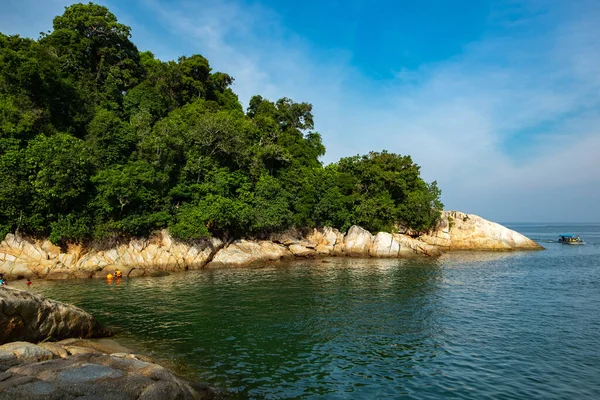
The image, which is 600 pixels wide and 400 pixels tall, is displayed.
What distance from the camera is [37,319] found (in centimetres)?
1566

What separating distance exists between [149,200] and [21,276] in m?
14.7

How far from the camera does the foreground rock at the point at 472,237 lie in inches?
2746

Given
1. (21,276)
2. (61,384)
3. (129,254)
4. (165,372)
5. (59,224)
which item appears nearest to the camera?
(61,384)

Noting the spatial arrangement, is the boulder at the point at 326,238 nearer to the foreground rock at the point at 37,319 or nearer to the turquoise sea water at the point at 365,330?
the turquoise sea water at the point at 365,330

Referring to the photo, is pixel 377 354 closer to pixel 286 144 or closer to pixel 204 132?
pixel 204 132

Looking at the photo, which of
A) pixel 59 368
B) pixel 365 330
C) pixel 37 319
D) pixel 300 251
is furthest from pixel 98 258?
pixel 59 368

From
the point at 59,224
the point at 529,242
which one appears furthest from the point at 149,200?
the point at 529,242

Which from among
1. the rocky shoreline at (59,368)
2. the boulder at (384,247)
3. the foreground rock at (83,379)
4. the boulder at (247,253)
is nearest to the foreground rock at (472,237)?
the boulder at (384,247)

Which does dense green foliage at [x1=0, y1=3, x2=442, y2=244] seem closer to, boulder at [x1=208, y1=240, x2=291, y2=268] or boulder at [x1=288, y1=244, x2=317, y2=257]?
boulder at [x1=208, y1=240, x2=291, y2=268]

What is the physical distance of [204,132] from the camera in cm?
5341

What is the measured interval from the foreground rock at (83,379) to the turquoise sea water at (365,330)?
3.30 meters

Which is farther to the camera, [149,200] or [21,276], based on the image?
[149,200]

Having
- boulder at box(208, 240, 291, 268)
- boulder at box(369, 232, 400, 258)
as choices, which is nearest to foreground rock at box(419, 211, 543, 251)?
boulder at box(369, 232, 400, 258)

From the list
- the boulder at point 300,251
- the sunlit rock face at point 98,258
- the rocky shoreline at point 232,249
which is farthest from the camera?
the boulder at point 300,251
